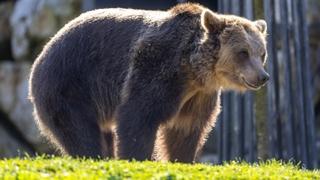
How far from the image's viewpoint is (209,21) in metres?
8.66

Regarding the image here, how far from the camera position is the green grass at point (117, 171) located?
6.21 m

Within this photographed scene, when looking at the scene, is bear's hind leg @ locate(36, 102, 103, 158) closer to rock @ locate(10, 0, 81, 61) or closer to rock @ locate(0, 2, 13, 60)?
rock @ locate(10, 0, 81, 61)

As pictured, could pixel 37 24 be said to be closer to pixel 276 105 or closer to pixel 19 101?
pixel 19 101

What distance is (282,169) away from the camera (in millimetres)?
7547

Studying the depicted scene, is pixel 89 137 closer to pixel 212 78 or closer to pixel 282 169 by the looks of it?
pixel 212 78

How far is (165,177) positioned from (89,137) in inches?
105

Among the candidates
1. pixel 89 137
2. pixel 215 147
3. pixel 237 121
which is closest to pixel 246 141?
pixel 237 121

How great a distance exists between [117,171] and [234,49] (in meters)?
2.72

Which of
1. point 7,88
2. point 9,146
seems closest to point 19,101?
point 7,88

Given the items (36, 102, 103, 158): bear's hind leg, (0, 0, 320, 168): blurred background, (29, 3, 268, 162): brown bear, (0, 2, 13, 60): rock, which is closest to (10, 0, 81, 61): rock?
(0, 2, 13, 60): rock

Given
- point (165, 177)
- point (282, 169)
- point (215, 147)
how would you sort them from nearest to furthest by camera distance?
point (165, 177), point (282, 169), point (215, 147)

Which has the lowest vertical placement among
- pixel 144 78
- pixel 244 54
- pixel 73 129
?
pixel 73 129

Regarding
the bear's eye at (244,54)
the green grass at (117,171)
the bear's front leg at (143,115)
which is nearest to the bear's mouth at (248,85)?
the bear's eye at (244,54)

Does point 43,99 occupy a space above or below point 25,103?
above
